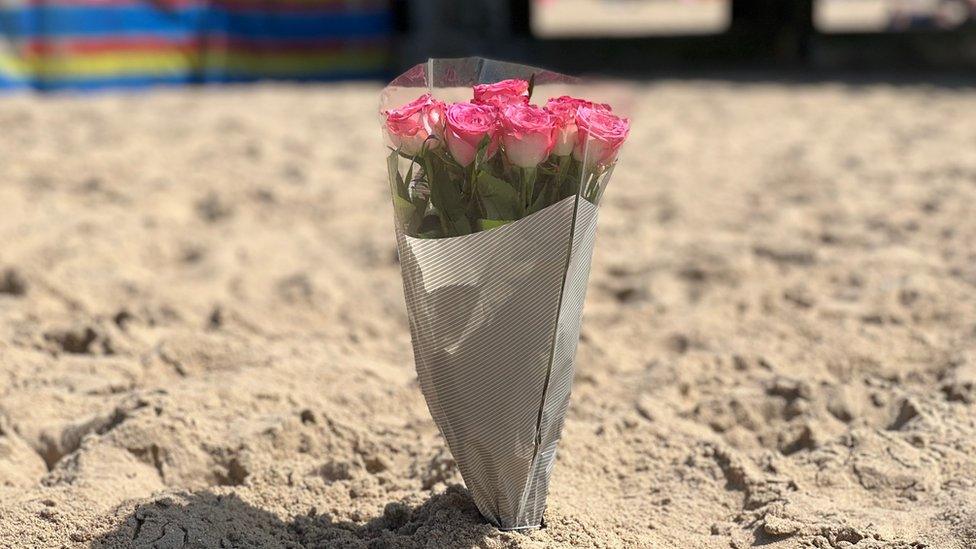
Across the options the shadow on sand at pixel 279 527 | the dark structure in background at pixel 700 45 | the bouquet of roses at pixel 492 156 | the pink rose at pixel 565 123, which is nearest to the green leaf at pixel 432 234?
the bouquet of roses at pixel 492 156

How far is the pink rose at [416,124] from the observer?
64.9 inches

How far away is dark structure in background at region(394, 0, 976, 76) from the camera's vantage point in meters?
8.81

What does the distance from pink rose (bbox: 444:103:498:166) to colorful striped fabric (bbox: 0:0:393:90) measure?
252 inches

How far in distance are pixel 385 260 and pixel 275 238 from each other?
0.50 metres

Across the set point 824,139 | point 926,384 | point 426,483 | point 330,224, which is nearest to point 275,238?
point 330,224

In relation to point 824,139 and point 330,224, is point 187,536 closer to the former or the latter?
point 330,224

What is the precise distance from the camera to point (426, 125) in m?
1.65

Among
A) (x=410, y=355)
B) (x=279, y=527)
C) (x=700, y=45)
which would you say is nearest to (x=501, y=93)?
(x=279, y=527)

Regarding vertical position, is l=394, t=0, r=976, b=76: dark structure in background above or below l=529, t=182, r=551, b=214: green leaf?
below

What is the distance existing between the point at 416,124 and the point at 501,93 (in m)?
0.15

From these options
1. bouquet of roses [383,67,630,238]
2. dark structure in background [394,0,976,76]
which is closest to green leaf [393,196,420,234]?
bouquet of roses [383,67,630,238]

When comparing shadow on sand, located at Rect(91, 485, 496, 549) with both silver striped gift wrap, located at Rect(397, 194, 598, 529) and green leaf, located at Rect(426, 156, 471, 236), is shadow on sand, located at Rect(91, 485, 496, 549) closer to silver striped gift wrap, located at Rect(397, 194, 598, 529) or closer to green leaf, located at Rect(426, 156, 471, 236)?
silver striped gift wrap, located at Rect(397, 194, 598, 529)

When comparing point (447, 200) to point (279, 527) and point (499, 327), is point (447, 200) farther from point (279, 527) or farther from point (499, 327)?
point (279, 527)

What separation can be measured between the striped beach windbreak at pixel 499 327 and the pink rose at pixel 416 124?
2.8 inches
